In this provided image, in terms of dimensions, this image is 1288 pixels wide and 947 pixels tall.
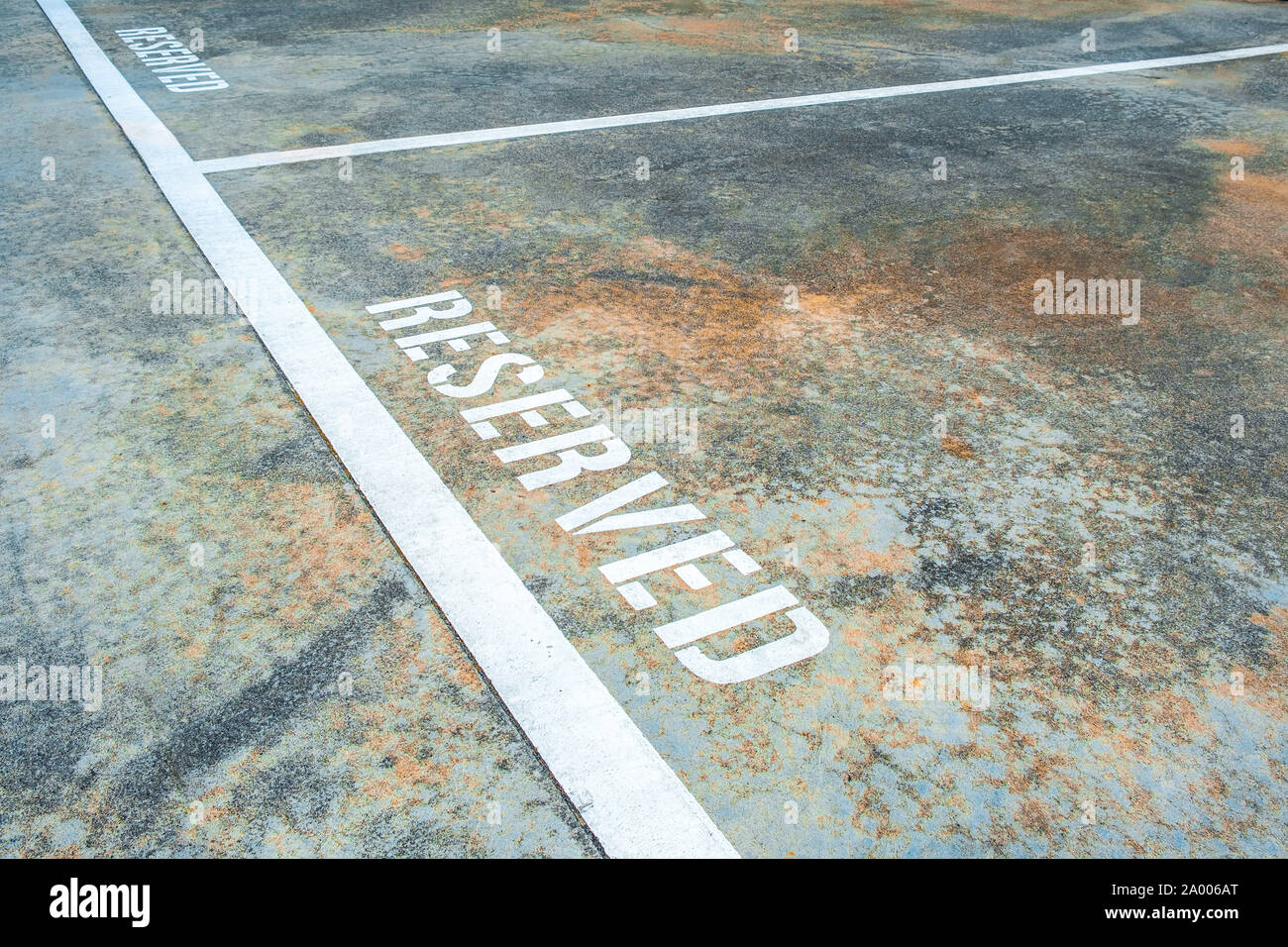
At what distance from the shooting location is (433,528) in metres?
3.21

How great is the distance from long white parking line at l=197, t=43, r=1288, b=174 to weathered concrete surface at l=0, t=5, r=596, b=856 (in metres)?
2.27

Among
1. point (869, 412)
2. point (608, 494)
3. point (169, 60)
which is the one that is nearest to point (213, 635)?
point (608, 494)

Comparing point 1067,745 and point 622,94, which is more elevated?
point 622,94

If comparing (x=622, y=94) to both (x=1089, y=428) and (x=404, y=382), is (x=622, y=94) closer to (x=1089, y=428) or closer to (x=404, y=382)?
(x=404, y=382)

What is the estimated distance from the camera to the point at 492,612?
2.88 m

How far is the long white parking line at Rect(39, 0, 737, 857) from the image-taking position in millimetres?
2314

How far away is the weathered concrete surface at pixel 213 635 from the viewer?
227cm

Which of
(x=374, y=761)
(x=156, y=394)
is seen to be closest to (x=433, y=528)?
(x=374, y=761)

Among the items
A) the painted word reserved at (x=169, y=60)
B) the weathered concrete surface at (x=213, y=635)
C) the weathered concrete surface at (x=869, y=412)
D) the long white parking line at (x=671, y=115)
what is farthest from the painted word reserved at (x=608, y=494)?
the painted word reserved at (x=169, y=60)

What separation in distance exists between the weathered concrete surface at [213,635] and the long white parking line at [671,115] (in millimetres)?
2274

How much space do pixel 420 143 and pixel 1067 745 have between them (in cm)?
567

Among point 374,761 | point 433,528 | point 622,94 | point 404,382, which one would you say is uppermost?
point 622,94

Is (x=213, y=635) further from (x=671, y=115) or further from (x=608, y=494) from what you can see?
(x=671, y=115)

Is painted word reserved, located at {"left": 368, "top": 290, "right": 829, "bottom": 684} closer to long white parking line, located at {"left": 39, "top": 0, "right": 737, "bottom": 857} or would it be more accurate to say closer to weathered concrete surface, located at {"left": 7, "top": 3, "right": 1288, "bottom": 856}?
weathered concrete surface, located at {"left": 7, "top": 3, "right": 1288, "bottom": 856}
